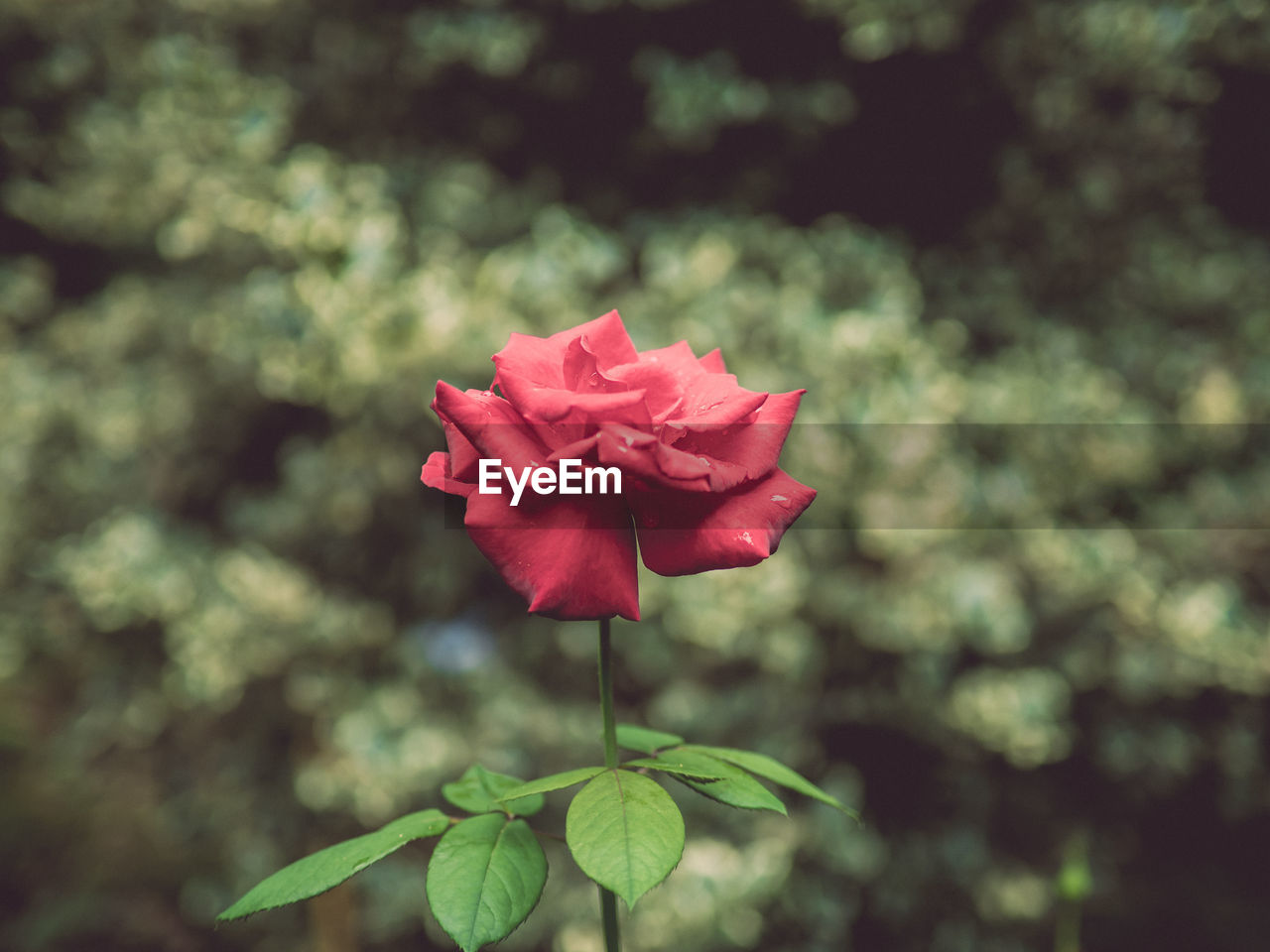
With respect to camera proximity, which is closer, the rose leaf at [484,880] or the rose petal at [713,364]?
the rose leaf at [484,880]

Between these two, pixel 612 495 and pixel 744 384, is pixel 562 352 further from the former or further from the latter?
pixel 744 384

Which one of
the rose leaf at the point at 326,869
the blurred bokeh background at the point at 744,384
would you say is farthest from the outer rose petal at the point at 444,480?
the blurred bokeh background at the point at 744,384

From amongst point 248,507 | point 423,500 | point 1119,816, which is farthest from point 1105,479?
point 248,507

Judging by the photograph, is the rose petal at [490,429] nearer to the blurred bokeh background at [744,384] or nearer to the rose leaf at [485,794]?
the rose leaf at [485,794]

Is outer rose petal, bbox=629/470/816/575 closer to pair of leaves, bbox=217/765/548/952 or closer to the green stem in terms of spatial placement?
the green stem

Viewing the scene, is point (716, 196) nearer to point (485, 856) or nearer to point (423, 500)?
point (423, 500)

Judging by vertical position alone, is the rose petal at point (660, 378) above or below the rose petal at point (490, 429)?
above
